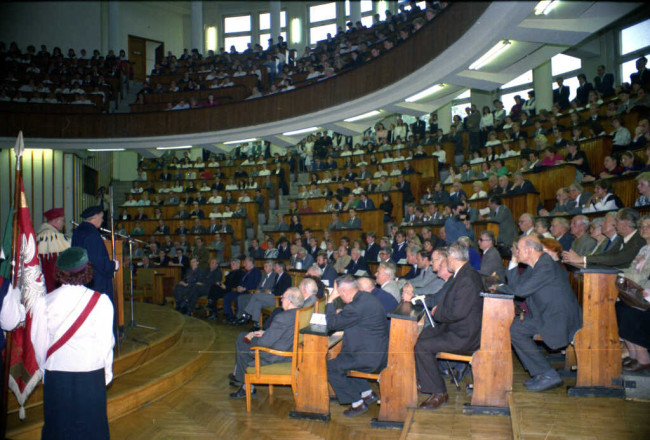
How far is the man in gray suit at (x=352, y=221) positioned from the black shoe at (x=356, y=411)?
5.67 meters

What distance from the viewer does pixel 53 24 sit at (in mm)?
16141

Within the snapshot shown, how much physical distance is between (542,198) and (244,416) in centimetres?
582

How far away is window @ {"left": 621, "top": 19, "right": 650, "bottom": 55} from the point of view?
11.4 m

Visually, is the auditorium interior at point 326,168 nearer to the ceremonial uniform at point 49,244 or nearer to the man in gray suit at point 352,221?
the man in gray suit at point 352,221

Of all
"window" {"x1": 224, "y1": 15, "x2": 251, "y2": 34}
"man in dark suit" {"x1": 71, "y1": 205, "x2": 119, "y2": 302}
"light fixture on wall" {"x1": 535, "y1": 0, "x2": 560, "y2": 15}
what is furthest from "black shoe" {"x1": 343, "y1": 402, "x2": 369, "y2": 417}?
"window" {"x1": 224, "y1": 15, "x2": 251, "y2": 34}

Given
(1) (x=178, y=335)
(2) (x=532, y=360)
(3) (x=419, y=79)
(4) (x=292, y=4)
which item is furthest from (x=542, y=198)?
(4) (x=292, y=4)

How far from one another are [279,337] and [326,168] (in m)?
9.13

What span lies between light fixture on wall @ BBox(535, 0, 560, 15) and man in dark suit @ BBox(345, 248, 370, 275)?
4209 millimetres

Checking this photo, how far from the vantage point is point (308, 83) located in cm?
1177

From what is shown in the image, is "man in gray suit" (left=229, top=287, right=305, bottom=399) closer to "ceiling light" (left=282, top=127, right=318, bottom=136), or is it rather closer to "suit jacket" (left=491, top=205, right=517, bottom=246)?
"suit jacket" (left=491, top=205, right=517, bottom=246)

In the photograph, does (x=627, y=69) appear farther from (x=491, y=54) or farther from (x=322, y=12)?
(x=322, y=12)

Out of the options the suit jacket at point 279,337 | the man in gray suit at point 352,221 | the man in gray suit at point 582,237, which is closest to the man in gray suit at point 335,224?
the man in gray suit at point 352,221

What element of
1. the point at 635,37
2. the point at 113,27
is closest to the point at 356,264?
the point at 635,37

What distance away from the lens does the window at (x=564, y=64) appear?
13211mm
